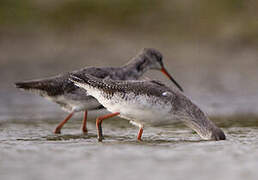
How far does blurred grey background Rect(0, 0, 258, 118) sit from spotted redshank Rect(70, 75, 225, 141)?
6848 millimetres

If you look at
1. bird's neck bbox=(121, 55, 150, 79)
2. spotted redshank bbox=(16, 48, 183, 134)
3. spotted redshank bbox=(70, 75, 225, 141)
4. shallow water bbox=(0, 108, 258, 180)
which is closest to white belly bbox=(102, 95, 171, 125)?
spotted redshank bbox=(70, 75, 225, 141)

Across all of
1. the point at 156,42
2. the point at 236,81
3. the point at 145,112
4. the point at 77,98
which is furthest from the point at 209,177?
the point at 156,42

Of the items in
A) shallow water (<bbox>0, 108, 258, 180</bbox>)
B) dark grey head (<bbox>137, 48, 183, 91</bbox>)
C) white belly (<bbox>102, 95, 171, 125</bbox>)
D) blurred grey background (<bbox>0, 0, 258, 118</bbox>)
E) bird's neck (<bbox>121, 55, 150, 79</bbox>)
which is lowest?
shallow water (<bbox>0, 108, 258, 180</bbox>)

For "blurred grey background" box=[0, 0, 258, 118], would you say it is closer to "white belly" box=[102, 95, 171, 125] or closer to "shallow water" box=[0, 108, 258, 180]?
"shallow water" box=[0, 108, 258, 180]

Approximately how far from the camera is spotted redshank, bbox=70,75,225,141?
8.30 meters

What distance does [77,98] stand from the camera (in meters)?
10.1

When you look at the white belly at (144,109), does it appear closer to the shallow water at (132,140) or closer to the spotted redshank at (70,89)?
the shallow water at (132,140)

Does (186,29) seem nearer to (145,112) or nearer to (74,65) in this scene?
(74,65)

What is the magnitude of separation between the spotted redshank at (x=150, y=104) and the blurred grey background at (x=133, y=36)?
22.5ft

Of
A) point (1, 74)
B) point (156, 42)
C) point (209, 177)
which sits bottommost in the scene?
point (209, 177)

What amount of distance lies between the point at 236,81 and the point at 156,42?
2699 millimetres

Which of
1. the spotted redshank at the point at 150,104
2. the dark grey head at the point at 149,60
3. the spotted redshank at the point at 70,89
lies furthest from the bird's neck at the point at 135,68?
the spotted redshank at the point at 150,104

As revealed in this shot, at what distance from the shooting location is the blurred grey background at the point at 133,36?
15984 mm

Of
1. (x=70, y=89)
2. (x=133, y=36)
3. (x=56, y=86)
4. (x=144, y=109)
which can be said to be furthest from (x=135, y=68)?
(x=133, y=36)
